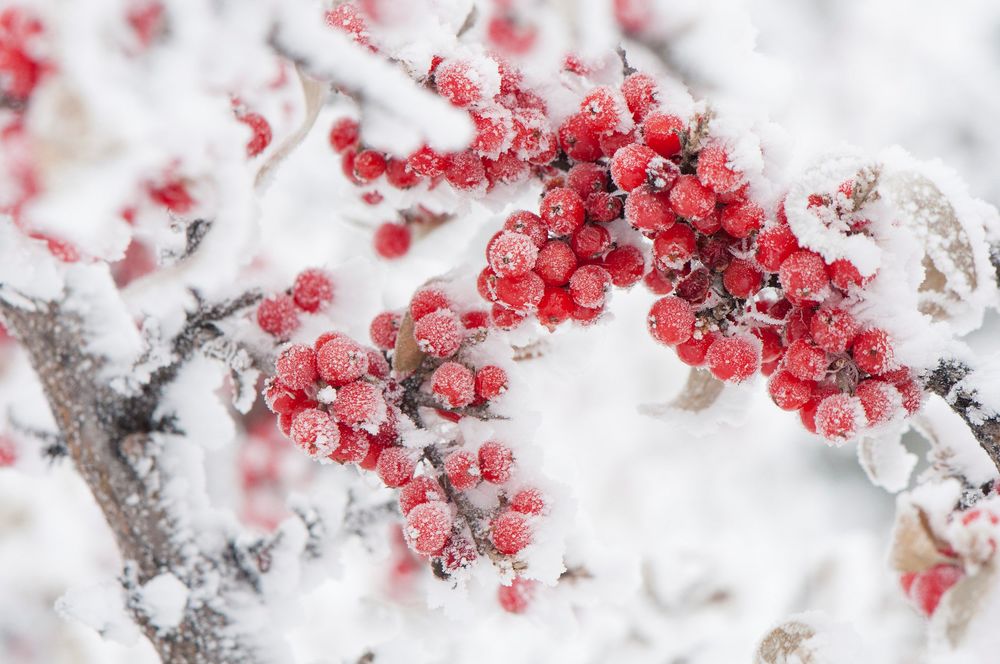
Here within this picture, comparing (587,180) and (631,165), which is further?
(587,180)

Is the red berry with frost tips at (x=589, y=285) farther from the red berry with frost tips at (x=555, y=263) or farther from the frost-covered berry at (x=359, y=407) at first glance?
the frost-covered berry at (x=359, y=407)

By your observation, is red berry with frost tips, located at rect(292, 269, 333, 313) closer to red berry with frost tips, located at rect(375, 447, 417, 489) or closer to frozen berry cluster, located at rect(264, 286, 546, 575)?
frozen berry cluster, located at rect(264, 286, 546, 575)

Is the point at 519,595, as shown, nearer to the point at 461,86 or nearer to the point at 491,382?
the point at 491,382

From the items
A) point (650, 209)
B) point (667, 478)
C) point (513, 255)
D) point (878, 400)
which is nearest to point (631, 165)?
point (650, 209)

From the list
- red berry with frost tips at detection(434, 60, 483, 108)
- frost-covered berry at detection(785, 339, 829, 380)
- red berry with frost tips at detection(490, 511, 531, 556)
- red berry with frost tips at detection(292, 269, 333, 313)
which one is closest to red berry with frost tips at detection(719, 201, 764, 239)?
frost-covered berry at detection(785, 339, 829, 380)

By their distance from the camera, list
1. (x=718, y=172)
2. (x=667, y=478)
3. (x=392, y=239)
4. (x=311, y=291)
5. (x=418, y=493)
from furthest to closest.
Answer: (x=667, y=478) < (x=392, y=239) < (x=311, y=291) < (x=418, y=493) < (x=718, y=172)

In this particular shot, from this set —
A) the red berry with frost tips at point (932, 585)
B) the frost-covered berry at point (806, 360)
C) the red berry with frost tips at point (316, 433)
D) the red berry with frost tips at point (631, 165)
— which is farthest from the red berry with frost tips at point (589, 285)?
the red berry with frost tips at point (932, 585)

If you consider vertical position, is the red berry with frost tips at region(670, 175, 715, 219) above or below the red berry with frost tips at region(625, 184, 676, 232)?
above
